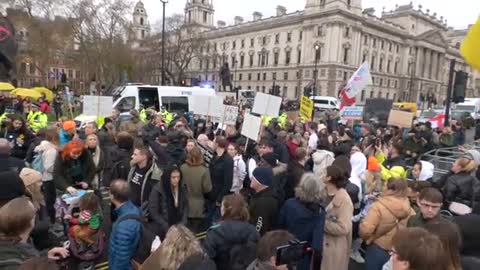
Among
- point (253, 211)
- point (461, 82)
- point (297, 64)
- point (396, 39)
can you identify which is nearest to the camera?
point (253, 211)

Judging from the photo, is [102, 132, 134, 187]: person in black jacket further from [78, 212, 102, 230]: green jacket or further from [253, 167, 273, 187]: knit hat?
Result: [253, 167, 273, 187]: knit hat

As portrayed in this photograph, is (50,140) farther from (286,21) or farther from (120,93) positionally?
(286,21)

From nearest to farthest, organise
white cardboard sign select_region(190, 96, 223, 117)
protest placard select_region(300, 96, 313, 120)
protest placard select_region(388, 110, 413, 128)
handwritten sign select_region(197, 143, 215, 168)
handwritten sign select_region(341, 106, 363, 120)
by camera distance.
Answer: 1. handwritten sign select_region(197, 143, 215, 168)
2. white cardboard sign select_region(190, 96, 223, 117)
3. protest placard select_region(388, 110, 413, 128)
4. protest placard select_region(300, 96, 313, 120)
5. handwritten sign select_region(341, 106, 363, 120)

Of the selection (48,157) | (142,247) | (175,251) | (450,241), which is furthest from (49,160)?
(450,241)

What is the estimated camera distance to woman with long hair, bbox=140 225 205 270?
237cm

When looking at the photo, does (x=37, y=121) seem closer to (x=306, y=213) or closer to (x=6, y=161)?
(x=6, y=161)

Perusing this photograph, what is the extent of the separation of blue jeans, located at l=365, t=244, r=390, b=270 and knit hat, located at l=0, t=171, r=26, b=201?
313 cm

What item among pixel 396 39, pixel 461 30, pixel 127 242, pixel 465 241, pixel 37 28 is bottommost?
pixel 127 242

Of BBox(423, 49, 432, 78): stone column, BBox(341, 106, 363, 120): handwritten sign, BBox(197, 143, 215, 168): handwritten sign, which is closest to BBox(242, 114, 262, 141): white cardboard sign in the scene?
BBox(197, 143, 215, 168): handwritten sign

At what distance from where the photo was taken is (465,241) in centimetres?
267

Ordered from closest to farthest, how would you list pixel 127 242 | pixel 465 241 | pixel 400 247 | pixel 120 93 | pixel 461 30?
pixel 400 247
pixel 465 241
pixel 127 242
pixel 120 93
pixel 461 30

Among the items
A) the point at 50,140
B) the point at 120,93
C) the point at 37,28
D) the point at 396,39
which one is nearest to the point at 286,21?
the point at 396,39

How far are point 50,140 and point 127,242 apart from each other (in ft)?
10.2

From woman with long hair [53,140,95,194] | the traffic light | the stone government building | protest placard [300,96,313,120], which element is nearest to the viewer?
woman with long hair [53,140,95,194]
